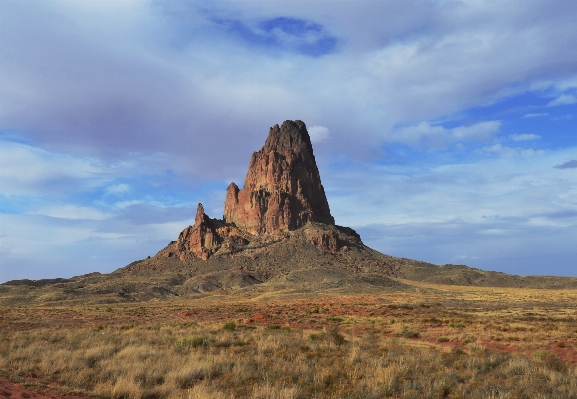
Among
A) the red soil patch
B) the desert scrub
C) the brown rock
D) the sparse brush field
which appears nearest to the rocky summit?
the brown rock

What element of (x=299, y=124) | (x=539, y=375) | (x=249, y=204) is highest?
(x=299, y=124)

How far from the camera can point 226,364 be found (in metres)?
13.4

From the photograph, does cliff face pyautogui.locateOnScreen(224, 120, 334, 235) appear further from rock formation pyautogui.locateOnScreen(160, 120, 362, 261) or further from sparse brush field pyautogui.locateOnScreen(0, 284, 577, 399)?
sparse brush field pyautogui.locateOnScreen(0, 284, 577, 399)

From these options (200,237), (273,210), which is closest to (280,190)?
(273,210)

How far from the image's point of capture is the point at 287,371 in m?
12.5

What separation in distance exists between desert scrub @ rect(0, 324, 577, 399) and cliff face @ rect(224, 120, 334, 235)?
12151cm

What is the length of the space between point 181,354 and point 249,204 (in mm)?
133254

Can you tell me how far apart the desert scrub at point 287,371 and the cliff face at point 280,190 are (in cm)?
12151

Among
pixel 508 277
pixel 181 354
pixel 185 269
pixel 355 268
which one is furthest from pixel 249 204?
pixel 181 354

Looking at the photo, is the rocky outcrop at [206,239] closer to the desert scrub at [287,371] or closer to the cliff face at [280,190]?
the cliff face at [280,190]

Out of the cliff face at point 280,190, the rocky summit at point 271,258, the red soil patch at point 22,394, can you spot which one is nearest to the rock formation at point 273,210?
the cliff face at point 280,190

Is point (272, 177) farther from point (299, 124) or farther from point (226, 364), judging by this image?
point (226, 364)

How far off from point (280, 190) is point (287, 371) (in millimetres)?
133343

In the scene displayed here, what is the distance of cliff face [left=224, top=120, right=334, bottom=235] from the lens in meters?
141
